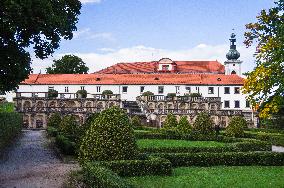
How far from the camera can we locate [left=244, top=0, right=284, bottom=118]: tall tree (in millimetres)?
22750

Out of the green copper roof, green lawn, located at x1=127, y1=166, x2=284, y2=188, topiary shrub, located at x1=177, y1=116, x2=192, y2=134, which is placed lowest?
green lawn, located at x1=127, y1=166, x2=284, y2=188

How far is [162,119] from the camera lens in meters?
66.1

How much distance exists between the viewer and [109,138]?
20.1m

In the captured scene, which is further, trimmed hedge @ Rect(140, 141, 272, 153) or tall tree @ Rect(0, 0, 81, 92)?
trimmed hedge @ Rect(140, 141, 272, 153)

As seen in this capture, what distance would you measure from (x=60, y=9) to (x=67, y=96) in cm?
5463

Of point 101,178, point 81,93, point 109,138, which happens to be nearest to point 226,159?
point 109,138

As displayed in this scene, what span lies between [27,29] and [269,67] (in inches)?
516

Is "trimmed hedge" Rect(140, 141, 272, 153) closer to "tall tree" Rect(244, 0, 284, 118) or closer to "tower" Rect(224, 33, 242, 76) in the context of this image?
"tall tree" Rect(244, 0, 284, 118)

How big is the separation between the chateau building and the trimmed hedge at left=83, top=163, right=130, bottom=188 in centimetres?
4918

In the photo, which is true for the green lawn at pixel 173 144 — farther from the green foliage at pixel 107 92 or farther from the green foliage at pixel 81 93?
the green foliage at pixel 107 92

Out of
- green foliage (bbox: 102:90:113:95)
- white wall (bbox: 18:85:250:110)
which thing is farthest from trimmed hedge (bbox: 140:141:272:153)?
white wall (bbox: 18:85:250:110)

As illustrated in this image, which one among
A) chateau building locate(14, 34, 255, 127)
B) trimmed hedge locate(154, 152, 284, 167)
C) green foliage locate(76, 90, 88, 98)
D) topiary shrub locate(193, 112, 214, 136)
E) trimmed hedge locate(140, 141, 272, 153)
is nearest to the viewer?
Answer: trimmed hedge locate(154, 152, 284, 167)

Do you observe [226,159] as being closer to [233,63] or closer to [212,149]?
[212,149]

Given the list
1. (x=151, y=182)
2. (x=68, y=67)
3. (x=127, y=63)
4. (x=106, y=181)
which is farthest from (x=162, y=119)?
(x=106, y=181)
